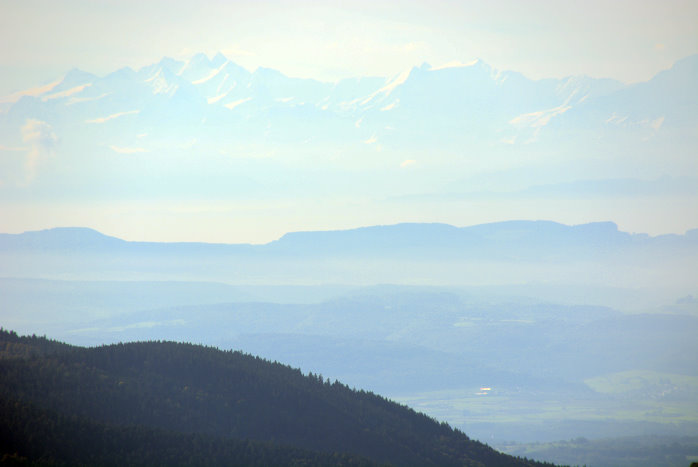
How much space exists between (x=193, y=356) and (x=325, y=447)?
26057mm

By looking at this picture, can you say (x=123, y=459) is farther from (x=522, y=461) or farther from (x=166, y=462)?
(x=522, y=461)

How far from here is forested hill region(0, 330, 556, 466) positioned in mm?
117375

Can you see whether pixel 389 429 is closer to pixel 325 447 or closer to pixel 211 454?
pixel 325 447

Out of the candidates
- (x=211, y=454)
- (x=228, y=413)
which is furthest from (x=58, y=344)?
(x=211, y=454)

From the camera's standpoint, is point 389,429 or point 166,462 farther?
point 389,429

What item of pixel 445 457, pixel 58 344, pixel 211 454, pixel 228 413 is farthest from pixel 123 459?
pixel 445 457

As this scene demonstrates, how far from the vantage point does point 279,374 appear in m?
163

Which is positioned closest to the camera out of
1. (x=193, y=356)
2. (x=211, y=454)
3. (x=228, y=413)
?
(x=211, y=454)

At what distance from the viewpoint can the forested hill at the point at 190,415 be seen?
117 meters

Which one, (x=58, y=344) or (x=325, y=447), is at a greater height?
(x=58, y=344)

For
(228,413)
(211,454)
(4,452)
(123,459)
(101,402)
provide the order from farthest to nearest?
(228,413)
(101,402)
(211,454)
(123,459)
(4,452)

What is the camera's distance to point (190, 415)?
140 metres

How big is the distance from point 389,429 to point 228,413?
29134 mm

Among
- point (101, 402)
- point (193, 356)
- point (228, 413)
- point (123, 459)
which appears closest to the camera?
point (123, 459)
